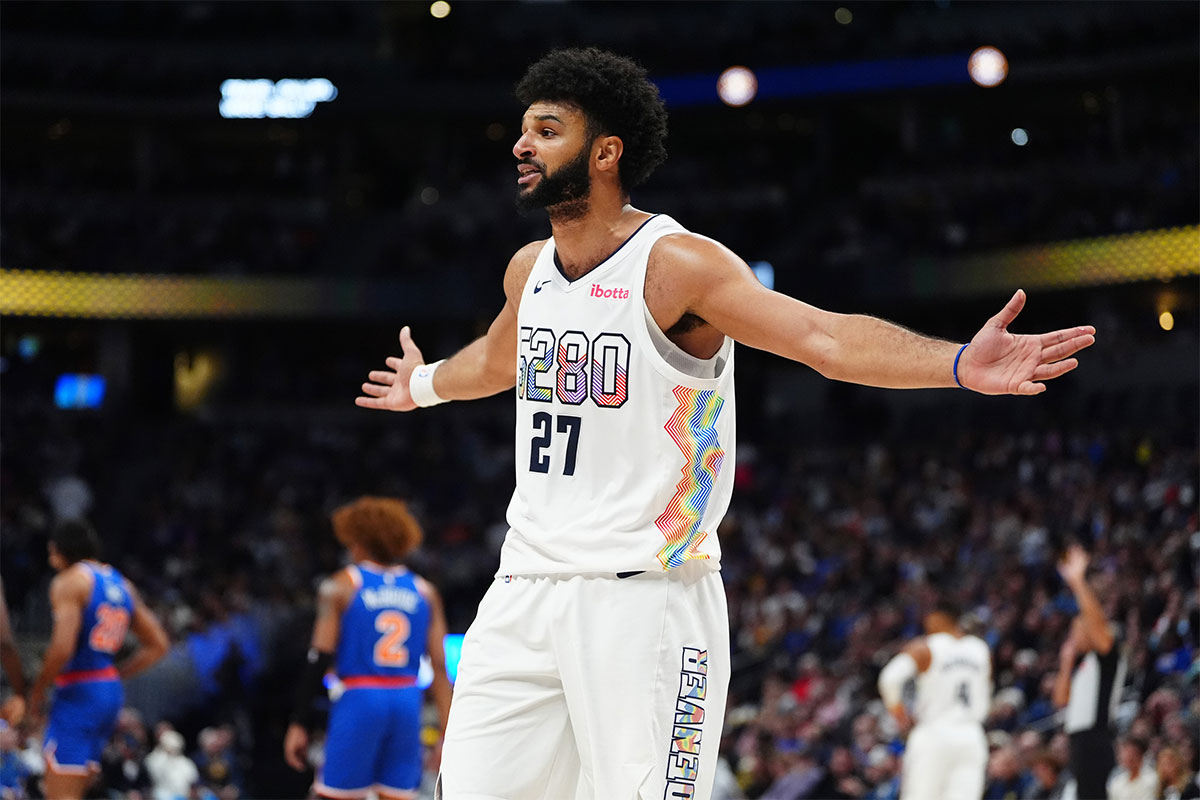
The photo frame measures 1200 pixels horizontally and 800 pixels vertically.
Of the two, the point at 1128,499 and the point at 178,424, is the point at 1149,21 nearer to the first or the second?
the point at 1128,499

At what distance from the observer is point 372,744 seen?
764cm

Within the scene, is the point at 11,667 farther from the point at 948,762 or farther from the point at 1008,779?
the point at 1008,779

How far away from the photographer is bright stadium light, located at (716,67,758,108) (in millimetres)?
28531

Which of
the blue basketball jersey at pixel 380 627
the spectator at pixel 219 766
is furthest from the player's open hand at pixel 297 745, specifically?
the spectator at pixel 219 766

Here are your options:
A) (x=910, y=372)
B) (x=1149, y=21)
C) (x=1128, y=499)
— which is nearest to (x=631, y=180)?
(x=910, y=372)

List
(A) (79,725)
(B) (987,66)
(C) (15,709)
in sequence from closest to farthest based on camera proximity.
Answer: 1. (C) (15,709)
2. (A) (79,725)
3. (B) (987,66)

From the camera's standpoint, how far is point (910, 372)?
3447mm

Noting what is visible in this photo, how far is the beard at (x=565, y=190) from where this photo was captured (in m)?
3.99

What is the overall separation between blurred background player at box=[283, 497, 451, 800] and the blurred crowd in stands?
2.46m

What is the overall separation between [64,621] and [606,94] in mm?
5220

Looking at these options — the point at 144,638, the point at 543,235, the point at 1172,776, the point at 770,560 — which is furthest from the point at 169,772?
the point at 543,235

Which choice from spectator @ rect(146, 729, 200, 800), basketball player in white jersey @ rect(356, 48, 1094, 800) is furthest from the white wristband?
spectator @ rect(146, 729, 200, 800)

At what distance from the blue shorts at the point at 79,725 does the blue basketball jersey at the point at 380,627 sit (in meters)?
1.42

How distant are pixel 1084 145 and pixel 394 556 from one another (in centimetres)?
2224
